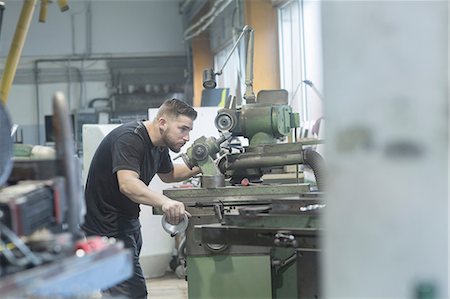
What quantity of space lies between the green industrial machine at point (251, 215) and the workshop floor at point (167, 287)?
165 centimetres

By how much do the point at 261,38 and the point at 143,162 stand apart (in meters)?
2.89

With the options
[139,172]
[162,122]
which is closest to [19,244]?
[139,172]

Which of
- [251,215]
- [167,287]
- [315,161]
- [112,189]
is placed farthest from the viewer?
[167,287]

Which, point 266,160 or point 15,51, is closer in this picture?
point 266,160

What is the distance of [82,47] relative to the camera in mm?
8023

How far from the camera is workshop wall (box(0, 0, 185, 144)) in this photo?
7.93 meters

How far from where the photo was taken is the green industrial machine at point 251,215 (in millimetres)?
1739

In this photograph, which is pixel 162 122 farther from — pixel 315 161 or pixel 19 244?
pixel 19 244

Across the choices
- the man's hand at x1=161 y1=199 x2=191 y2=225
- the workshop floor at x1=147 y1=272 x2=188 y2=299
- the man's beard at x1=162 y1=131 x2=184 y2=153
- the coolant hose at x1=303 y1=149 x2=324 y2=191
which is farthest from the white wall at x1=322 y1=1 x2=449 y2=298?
the workshop floor at x1=147 y1=272 x2=188 y2=299

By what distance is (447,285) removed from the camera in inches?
33.4

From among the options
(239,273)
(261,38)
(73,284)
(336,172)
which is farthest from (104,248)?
(261,38)

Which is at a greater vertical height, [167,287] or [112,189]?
[112,189]

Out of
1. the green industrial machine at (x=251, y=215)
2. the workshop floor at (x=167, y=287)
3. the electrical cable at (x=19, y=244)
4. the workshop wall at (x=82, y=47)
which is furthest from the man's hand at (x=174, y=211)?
the workshop wall at (x=82, y=47)

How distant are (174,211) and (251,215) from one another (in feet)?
1.60
